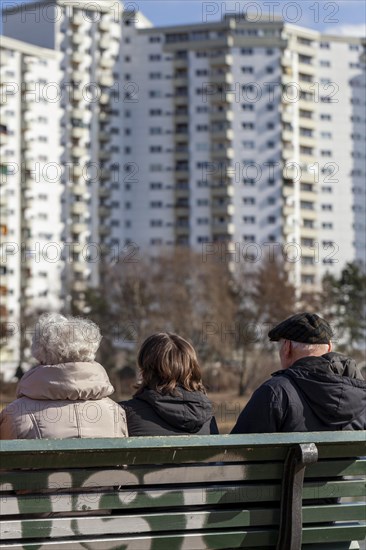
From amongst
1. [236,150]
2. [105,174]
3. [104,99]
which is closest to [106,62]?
[104,99]

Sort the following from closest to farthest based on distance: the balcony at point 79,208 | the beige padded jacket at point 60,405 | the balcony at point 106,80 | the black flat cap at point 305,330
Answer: the beige padded jacket at point 60,405, the black flat cap at point 305,330, the balcony at point 79,208, the balcony at point 106,80

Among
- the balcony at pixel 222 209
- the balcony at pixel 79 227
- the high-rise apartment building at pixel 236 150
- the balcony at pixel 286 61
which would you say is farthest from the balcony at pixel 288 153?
the balcony at pixel 79 227

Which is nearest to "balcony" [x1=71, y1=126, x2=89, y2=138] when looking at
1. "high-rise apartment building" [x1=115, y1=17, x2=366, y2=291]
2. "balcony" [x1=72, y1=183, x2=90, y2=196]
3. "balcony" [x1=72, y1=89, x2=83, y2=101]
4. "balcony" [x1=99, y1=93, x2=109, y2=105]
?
"balcony" [x1=72, y1=89, x2=83, y2=101]

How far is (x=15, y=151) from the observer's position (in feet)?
360

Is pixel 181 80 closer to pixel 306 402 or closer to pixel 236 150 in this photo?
pixel 236 150

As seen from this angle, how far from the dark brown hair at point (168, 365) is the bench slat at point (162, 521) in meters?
1.05

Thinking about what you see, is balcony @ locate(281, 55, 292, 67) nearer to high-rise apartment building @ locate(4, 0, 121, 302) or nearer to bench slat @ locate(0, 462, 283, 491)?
high-rise apartment building @ locate(4, 0, 121, 302)

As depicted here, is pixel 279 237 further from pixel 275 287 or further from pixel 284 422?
pixel 284 422

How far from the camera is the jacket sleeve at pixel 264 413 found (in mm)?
5883

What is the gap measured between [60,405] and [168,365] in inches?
26.3

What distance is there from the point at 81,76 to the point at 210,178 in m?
17.1

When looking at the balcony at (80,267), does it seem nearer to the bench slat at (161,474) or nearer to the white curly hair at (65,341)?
the white curly hair at (65,341)

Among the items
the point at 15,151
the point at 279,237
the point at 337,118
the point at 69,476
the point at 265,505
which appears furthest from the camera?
the point at 337,118

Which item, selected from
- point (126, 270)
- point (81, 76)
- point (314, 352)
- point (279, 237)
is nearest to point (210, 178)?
point (279, 237)
